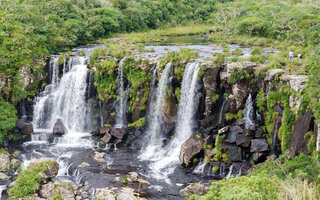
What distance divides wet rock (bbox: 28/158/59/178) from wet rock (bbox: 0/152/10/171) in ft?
6.84

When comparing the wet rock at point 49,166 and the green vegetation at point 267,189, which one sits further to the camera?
the wet rock at point 49,166

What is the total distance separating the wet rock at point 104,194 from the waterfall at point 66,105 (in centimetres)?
1112

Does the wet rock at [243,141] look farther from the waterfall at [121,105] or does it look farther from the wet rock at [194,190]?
the waterfall at [121,105]

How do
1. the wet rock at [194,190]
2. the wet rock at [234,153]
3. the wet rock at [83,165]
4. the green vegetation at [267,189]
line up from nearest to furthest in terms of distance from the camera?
1. the green vegetation at [267,189]
2. the wet rock at [194,190]
3. the wet rock at [234,153]
4. the wet rock at [83,165]

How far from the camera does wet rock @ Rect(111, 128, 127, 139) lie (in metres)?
28.0

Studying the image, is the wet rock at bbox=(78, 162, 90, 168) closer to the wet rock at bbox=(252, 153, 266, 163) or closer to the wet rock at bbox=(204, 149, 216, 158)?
the wet rock at bbox=(204, 149, 216, 158)

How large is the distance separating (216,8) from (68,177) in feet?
233

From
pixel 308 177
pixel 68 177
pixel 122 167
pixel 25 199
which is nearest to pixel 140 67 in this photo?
pixel 122 167

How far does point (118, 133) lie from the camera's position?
2823 centimetres

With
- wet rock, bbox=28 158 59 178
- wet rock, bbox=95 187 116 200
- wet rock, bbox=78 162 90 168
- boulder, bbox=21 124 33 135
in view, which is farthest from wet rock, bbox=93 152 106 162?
boulder, bbox=21 124 33 135

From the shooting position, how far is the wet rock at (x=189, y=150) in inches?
926

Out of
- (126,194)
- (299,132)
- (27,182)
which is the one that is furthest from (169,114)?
(27,182)

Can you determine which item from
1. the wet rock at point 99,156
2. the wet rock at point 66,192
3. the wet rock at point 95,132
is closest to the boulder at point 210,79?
the wet rock at point 99,156

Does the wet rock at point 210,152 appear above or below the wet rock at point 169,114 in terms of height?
below
